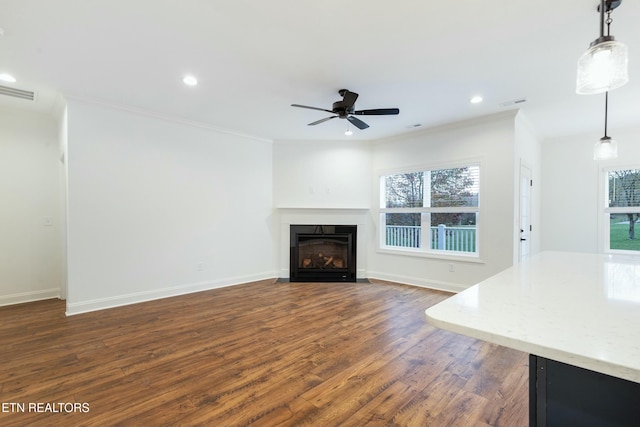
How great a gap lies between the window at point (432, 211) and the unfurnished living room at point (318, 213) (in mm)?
40

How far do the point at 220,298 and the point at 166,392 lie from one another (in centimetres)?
223

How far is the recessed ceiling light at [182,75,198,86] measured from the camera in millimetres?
3035

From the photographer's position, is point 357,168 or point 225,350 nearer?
point 225,350

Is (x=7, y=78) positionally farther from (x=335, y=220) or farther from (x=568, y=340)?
(x=568, y=340)

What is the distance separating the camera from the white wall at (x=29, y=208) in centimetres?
392

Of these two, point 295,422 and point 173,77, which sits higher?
point 173,77

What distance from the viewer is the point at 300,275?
542cm

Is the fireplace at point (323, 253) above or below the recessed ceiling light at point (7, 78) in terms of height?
below

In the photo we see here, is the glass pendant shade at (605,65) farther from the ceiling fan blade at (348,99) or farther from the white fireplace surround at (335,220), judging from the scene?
the white fireplace surround at (335,220)

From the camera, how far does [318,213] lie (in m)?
5.48

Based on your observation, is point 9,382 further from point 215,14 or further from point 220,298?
point 215,14

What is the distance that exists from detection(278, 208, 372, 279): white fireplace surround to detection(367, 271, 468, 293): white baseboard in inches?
10.2

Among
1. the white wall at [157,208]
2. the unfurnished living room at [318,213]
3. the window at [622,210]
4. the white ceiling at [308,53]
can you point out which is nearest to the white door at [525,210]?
the unfurnished living room at [318,213]

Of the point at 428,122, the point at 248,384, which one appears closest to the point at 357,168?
the point at 428,122
